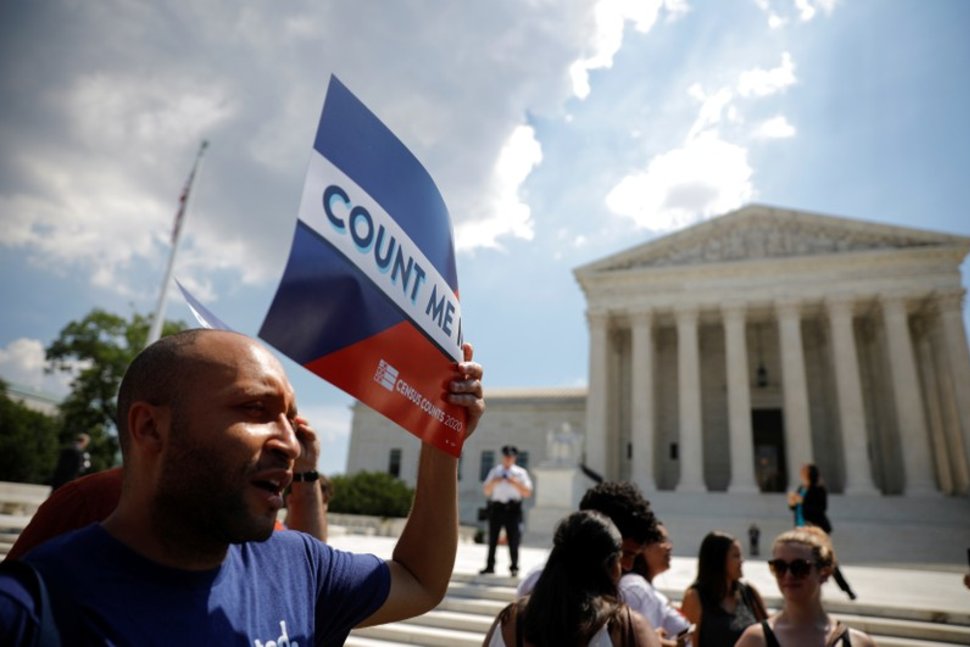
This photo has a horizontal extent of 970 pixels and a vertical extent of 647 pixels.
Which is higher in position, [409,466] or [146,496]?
[409,466]

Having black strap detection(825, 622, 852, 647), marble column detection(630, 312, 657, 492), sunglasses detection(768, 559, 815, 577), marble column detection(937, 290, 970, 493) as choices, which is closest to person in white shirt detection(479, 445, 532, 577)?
sunglasses detection(768, 559, 815, 577)

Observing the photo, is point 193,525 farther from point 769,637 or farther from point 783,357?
point 783,357

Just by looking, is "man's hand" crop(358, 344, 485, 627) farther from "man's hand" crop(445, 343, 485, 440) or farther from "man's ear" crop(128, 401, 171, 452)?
"man's ear" crop(128, 401, 171, 452)

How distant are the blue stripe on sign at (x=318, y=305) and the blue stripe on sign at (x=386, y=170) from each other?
29 cm

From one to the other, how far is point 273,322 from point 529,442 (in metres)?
48.3

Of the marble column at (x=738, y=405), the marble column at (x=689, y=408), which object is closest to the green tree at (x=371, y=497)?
the marble column at (x=689, y=408)

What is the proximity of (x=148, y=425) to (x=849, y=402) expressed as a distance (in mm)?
32451

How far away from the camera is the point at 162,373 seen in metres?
1.44

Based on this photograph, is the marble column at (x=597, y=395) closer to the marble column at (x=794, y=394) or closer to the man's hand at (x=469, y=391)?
the marble column at (x=794, y=394)

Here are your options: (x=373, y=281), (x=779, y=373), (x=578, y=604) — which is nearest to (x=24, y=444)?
(x=779, y=373)

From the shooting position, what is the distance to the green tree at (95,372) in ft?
123

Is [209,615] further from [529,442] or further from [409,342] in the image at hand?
[529,442]

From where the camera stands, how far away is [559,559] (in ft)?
8.89

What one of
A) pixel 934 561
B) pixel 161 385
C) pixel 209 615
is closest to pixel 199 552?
pixel 209 615
